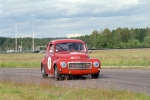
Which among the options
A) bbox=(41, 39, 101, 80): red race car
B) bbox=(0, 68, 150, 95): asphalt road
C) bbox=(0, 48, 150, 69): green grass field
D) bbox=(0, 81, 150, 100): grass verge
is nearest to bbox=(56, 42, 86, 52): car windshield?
bbox=(41, 39, 101, 80): red race car

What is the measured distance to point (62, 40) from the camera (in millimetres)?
20328

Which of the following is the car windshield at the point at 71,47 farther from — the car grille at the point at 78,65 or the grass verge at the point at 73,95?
the grass verge at the point at 73,95

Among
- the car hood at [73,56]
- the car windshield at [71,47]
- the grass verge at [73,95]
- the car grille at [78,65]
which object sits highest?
the car windshield at [71,47]

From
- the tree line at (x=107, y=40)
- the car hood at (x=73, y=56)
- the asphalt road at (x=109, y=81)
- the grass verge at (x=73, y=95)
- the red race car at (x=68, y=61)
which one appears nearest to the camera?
the grass verge at (x=73, y=95)

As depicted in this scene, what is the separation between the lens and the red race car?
18156 mm

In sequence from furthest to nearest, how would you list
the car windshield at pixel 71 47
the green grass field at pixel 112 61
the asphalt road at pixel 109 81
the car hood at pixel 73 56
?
the green grass field at pixel 112 61
the car windshield at pixel 71 47
the car hood at pixel 73 56
the asphalt road at pixel 109 81

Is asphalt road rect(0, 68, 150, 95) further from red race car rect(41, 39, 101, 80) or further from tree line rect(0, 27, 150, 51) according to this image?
tree line rect(0, 27, 150, 51)

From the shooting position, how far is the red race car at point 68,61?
59.6ft

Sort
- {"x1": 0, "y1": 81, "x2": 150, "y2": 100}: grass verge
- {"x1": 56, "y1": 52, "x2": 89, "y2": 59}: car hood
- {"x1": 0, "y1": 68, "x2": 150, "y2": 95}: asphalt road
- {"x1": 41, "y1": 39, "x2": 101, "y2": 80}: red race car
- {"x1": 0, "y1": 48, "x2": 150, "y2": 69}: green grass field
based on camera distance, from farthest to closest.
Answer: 1. {"x1": 0, "y1": 48, "x2": 150, "y2": 69}: green grass field
2. {"x1": 56, "y1": 52, "x2": 89, "y2": 59}: car hood
3. {"x1": 41, "y1": 39, "x2": 101, "y2": 80}: red race car
4. {"x1": 0, "y1": 68, "x2": 150, "y2": 95}: asphalt road
5. {"x1": 0, "y1": 81, "x2": 150, "y2": 100}: grass verge

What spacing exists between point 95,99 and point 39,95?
1796mm

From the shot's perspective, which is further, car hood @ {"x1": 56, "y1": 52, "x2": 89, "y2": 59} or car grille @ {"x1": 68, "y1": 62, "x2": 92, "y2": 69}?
car hood @ {"x1": 56, "y1": 52, "x2": 89, "y2": 59}

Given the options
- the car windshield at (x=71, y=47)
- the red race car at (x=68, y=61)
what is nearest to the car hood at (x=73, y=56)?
the red race car at (x=68, y=61)

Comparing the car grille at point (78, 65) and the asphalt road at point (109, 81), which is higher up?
the car grille at point (78, 65)

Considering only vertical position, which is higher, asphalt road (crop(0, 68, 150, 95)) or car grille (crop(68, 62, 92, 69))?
car grille (crop(68, 62, 92, 69))
